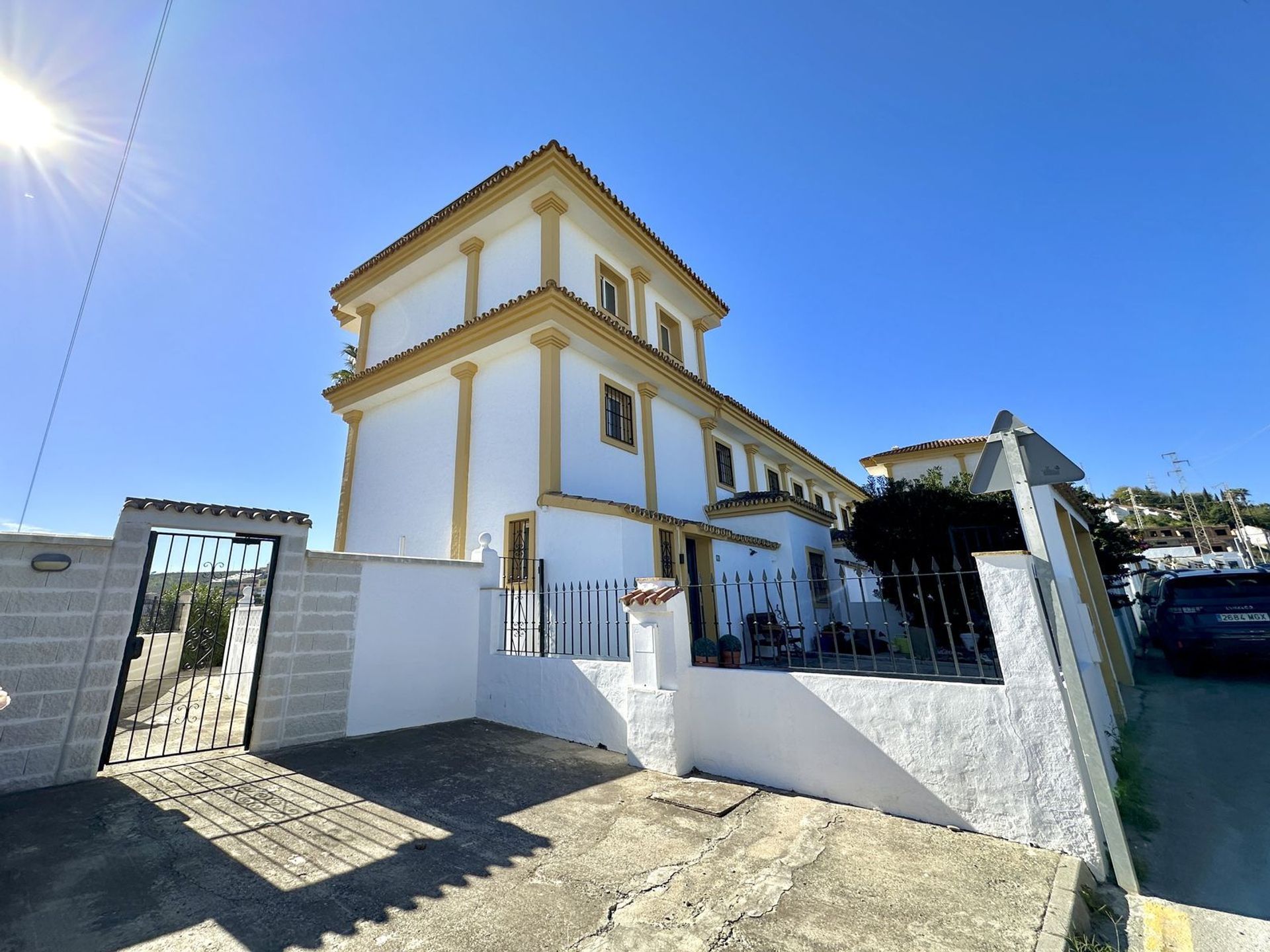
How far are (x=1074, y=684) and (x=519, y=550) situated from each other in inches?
Result: 303

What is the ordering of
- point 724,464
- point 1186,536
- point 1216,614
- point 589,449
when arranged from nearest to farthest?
1. point 1216,614
2. point 589,449
3. point 724,464
4. point 1186,536

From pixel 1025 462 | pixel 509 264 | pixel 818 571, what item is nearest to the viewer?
pixel 1025 462

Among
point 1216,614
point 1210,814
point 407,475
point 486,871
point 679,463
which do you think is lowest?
point 1210,814

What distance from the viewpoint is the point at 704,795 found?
4.18 metres

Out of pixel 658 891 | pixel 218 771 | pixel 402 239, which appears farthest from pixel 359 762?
pixel 402 239

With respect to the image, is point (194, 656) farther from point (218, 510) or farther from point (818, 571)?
point (818, 571)

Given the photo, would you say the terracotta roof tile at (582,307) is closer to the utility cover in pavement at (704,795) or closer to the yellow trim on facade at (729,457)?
the yellow trim on facade at (729,457)

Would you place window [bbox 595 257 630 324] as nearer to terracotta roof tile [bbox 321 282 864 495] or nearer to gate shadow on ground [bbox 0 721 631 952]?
terracotta roof tile [bbox 321 282 864 495]

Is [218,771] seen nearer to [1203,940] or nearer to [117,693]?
[117,693]

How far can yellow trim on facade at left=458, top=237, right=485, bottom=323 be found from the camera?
38.5ft

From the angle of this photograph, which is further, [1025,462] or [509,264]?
[509,264]

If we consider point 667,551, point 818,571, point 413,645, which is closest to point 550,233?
point 667,551

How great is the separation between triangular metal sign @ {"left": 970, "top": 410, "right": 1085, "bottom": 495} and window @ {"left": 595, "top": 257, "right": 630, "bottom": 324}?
9.90 m

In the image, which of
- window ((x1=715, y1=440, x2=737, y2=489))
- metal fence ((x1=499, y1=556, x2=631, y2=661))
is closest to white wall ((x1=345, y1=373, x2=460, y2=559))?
metal fence ((x1=499, y1=556, x2=631, y2=661))
